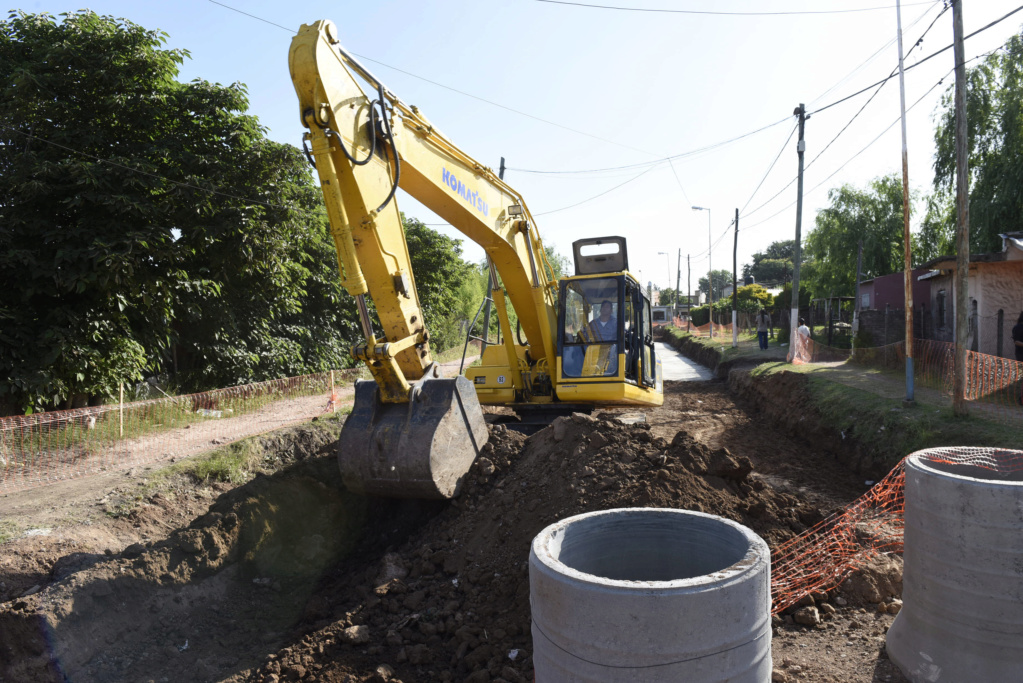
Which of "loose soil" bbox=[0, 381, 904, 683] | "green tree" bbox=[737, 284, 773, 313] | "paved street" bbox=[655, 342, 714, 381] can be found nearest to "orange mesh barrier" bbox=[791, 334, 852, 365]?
"paved street" bbox=[655, 342, 714, 381]

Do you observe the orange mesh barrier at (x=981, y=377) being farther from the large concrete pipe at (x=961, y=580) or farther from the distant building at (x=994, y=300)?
the large concrete pipe at (x=961, y=580)

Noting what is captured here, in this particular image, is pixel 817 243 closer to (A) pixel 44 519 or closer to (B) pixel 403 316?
(B) pixel 403 316

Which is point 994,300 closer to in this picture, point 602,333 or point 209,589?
point 602,333

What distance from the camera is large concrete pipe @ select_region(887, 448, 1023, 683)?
305cm

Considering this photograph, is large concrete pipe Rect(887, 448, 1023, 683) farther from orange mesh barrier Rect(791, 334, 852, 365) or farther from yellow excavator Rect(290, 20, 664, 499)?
orange mesh barrier Rect(791, 334, 852, 365)

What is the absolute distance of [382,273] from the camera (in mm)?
5543

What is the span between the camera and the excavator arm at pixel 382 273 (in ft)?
16.6

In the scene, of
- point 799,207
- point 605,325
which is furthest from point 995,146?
point 605,325

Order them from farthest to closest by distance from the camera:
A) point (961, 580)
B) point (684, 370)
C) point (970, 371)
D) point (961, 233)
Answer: point (684, 370)
point (970, 371)
point (961, 233)
point (961, 580)

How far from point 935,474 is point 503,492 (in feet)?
11.1

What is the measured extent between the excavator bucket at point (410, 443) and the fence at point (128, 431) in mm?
4088

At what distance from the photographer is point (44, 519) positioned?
6074 millimetres

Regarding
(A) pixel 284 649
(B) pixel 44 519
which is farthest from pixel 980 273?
(B) pixel 44 519

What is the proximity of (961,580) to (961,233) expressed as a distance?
7.12 metres
